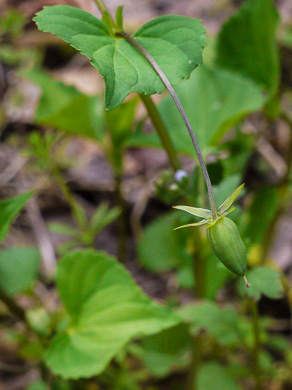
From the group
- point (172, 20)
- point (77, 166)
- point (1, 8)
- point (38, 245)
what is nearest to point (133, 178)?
point (77, 166)

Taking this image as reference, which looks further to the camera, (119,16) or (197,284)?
(197,284)

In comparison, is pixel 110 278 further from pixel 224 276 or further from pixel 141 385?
pixel 141 385

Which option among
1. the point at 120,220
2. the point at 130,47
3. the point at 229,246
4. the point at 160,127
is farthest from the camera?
the point at 120,220

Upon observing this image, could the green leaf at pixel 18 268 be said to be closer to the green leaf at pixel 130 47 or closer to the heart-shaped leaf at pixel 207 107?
the heart-shaped leaf at pixel 207 107

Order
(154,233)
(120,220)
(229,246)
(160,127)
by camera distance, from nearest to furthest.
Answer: (229,246) < (160,127) < (120,220) < (154,233)

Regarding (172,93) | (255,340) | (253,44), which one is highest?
(172,93)

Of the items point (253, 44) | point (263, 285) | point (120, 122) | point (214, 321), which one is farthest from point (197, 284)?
point (253, 44)

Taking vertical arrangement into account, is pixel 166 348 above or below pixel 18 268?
below

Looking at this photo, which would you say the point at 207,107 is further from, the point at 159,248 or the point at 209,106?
the point at 159,248
